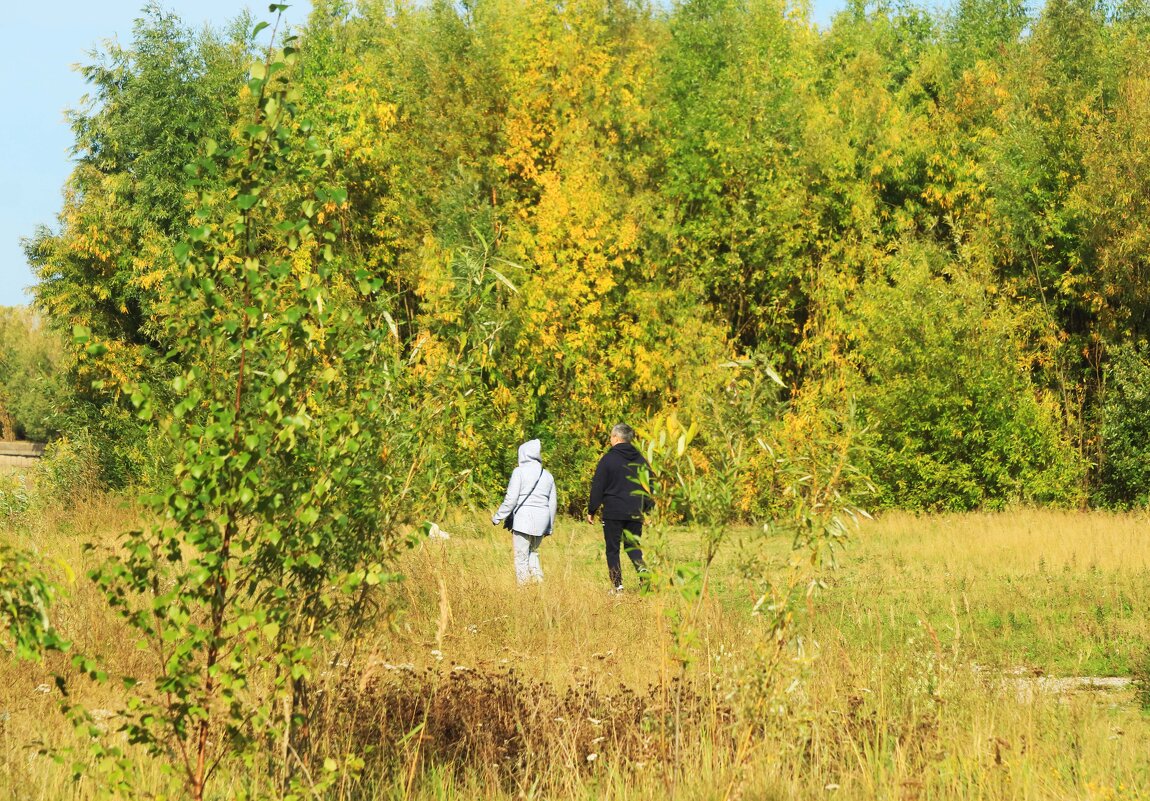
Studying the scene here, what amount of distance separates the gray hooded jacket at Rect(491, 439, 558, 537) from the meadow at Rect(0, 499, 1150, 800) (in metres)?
1.13

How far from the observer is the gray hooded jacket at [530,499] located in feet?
41.1

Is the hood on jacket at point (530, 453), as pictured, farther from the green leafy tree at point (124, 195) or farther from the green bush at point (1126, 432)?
the green leafy tree at point (124, 195)

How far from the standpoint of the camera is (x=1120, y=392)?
28391mm

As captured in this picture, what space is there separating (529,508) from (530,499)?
0.33 feet

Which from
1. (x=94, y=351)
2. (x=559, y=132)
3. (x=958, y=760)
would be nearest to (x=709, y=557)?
(x=958, y=760)

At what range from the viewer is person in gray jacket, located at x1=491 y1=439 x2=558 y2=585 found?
12.5 m

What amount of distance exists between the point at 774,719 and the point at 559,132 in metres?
24.7

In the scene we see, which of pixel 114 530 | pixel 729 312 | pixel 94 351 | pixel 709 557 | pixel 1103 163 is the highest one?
pixel 1103 163

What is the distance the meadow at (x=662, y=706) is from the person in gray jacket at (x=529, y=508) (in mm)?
1108

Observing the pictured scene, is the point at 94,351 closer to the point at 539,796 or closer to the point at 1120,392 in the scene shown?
the point at 539,796

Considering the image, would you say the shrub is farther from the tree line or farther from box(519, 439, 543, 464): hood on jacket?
box(519, 439, 543, 464): hood on jacket

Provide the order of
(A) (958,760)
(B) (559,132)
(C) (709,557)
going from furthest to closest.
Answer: (B) (559,132) → (A) (958,760) → (C) (709,557)

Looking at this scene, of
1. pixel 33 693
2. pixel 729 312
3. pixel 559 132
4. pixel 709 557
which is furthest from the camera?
pixel 729 312

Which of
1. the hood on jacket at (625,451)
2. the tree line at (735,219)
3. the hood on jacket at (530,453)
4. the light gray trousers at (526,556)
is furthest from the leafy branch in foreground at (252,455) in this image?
the tree line at (735,219)
